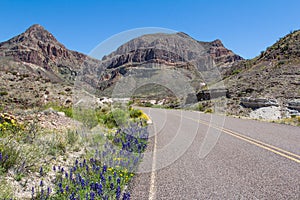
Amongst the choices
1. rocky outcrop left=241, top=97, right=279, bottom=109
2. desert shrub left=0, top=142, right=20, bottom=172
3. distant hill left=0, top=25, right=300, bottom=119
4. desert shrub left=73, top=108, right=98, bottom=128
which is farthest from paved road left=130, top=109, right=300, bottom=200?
rocky outcrop left=241, top=97, right=279, bottom=109

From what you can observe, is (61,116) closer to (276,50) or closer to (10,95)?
(10,95)

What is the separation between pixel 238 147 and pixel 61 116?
8.08 meters

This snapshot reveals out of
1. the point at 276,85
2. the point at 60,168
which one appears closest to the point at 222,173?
the point at 60,168

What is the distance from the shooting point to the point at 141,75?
2233 centimetres

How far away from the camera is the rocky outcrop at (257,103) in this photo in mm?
21097

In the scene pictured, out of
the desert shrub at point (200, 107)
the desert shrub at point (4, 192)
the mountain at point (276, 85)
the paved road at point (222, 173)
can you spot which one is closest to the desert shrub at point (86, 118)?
the paved road at point (222, 173)

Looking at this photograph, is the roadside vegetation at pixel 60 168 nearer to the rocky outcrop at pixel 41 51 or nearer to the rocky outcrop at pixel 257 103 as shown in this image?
the rocky outcrop at pixel 257 103

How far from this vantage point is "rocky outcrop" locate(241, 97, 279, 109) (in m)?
21.1

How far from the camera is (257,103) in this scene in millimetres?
22359

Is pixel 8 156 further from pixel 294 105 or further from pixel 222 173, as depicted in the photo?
pixel 294 105

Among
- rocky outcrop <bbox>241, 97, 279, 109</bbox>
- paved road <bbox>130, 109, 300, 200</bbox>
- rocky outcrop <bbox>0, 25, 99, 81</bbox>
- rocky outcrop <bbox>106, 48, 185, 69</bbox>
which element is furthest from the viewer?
rocky outcrop <bbox>0, 25, 99, 81</bbox>

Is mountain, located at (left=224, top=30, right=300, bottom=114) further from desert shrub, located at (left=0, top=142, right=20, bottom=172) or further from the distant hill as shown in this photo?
desert shrub, located at (left=0, top=142, right=20, bottom=172)

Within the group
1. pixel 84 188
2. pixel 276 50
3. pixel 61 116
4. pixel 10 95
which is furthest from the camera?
pixel 276 50

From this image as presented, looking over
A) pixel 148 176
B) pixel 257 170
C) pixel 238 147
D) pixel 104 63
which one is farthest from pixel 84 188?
pixel 104 63
